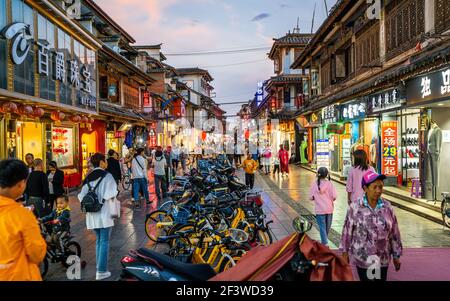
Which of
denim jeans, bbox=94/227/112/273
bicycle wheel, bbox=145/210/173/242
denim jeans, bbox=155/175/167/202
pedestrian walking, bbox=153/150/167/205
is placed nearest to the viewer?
denim jeans, bbox=94/227/112/273

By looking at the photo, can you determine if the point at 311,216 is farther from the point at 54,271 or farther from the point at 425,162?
the point at 54,271

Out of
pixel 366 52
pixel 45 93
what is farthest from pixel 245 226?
pixel 366 52

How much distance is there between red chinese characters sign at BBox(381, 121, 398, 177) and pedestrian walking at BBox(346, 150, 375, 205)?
8337 millimetres

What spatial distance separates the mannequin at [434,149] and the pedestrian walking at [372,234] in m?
8.64

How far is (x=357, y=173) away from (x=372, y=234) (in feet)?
12.8

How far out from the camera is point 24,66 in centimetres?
1355

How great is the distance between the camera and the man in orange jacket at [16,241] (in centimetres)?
336

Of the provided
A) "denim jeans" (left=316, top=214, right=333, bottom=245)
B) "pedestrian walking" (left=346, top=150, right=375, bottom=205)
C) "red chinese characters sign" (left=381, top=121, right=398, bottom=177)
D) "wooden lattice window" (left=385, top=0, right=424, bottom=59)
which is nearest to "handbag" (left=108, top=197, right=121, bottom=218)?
"denim jeans" (left=316, top=214, right=333, bottom=245)

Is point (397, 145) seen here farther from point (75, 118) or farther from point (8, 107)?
point (8, 107)

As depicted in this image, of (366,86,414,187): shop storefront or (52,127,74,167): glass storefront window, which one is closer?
(366,86,414,187): shop storefront

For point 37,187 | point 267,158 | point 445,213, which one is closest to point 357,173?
point 445,213

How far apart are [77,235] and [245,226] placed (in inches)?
182

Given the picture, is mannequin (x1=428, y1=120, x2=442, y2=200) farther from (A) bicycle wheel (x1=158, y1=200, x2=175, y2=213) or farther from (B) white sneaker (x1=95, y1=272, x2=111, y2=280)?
(B) white sneaker (x1=95, y1=272, x2=111, y2=280)

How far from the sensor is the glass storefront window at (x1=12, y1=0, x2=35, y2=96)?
42.5ft
